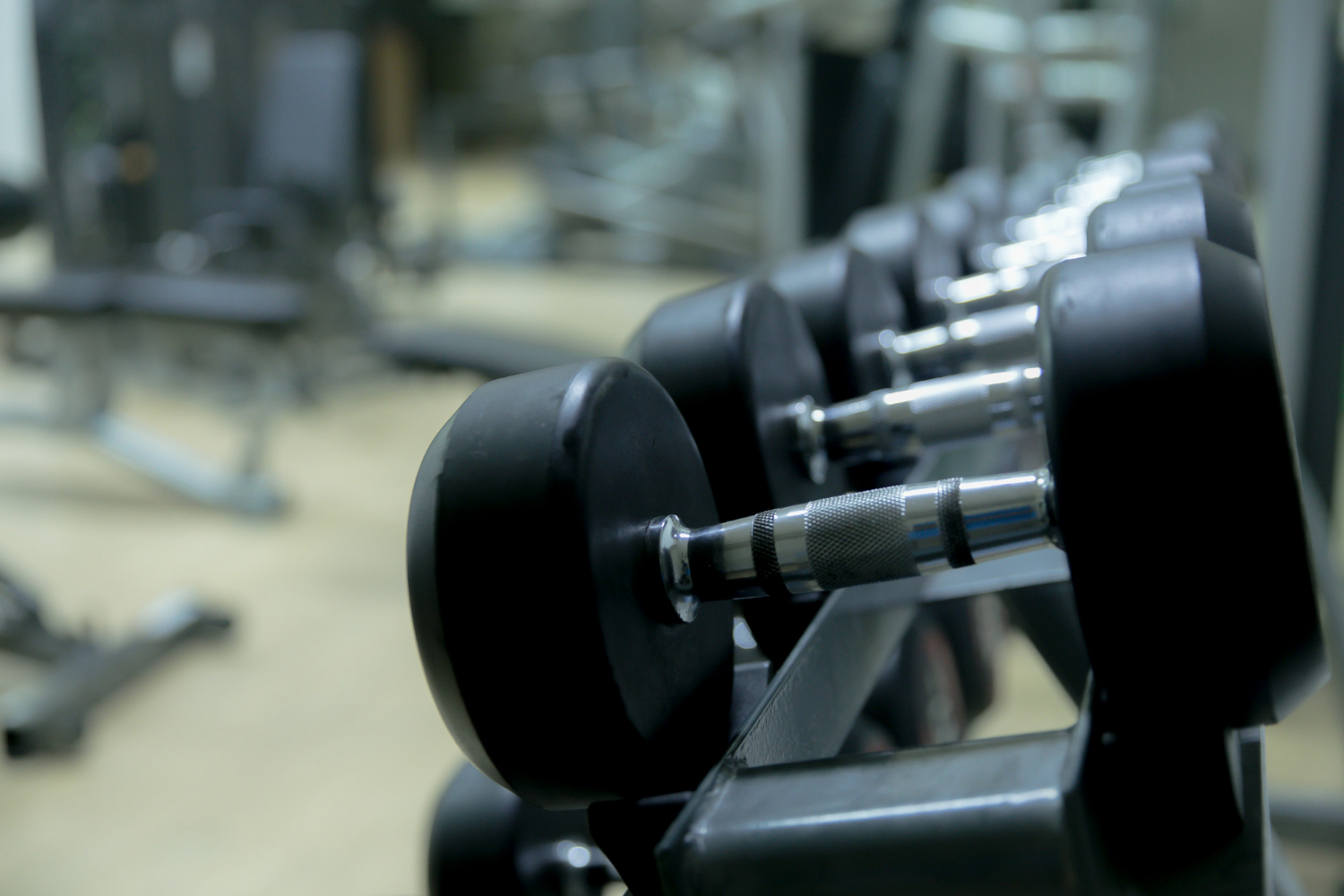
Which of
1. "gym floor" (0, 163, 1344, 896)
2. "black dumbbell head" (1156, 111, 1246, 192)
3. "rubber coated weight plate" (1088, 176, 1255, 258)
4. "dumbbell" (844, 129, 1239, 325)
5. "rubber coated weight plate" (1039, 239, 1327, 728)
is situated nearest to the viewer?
"rubber coated weight plate" (1039, 239, 1327, 728)

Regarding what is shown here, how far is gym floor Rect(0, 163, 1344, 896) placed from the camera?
1.21m

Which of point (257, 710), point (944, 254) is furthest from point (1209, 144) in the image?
point (257, 710)

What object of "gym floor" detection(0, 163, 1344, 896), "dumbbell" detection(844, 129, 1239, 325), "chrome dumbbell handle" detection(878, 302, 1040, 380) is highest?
"dumbbell" detection(844, 129, 1239, 325)

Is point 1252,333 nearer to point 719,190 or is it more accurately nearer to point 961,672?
point 961,672

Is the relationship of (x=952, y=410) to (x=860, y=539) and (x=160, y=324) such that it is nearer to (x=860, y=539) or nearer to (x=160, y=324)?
(x=860, y=539)

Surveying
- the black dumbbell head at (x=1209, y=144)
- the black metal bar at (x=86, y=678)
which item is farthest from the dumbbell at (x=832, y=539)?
the black metal bar at (x=86, y=678)

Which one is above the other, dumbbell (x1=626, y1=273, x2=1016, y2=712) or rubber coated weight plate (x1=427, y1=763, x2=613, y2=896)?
dumbbell (x1=626, y1=273, x2=1016, y2=712)

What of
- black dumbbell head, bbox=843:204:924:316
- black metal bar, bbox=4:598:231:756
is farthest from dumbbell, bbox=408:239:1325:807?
black metal bar, bbox=4:598:231:756

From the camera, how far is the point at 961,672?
1038 millimetres

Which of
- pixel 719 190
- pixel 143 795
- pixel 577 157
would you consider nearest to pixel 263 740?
pixel 143 795

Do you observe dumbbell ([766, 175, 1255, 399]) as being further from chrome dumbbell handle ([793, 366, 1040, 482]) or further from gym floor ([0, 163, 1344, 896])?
gym floor ([0, 163, 1344, 896])

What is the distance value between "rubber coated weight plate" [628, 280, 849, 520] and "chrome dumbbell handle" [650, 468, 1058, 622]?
0.09 meters

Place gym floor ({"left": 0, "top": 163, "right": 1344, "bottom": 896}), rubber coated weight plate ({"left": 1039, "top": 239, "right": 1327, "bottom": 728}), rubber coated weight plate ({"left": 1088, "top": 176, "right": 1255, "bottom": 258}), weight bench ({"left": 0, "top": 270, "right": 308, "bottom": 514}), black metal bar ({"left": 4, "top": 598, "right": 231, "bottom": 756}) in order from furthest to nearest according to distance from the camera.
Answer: weight bench ({"left": 0, "top": 270, "right": 308, "bottom": 514})
black metal bar ({"left": 4, "top": 598, "right": 231, "bottom": 756})
gym floor ({"left": 0, "top": 163, "right": 1344, "bottom": 896})
rubber coated weight plate ({"left": 1088, "top": 176, "right": 1255, "bottom": 258})
rubber coated weight plate ({"left": 1039, "top": 239, "right": 1327, "bottom": 728})

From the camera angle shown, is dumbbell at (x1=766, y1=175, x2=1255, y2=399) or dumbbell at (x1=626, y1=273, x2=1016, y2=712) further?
A: dumbbell at (x1=766, y1=175, x2=1255, y2=399)
